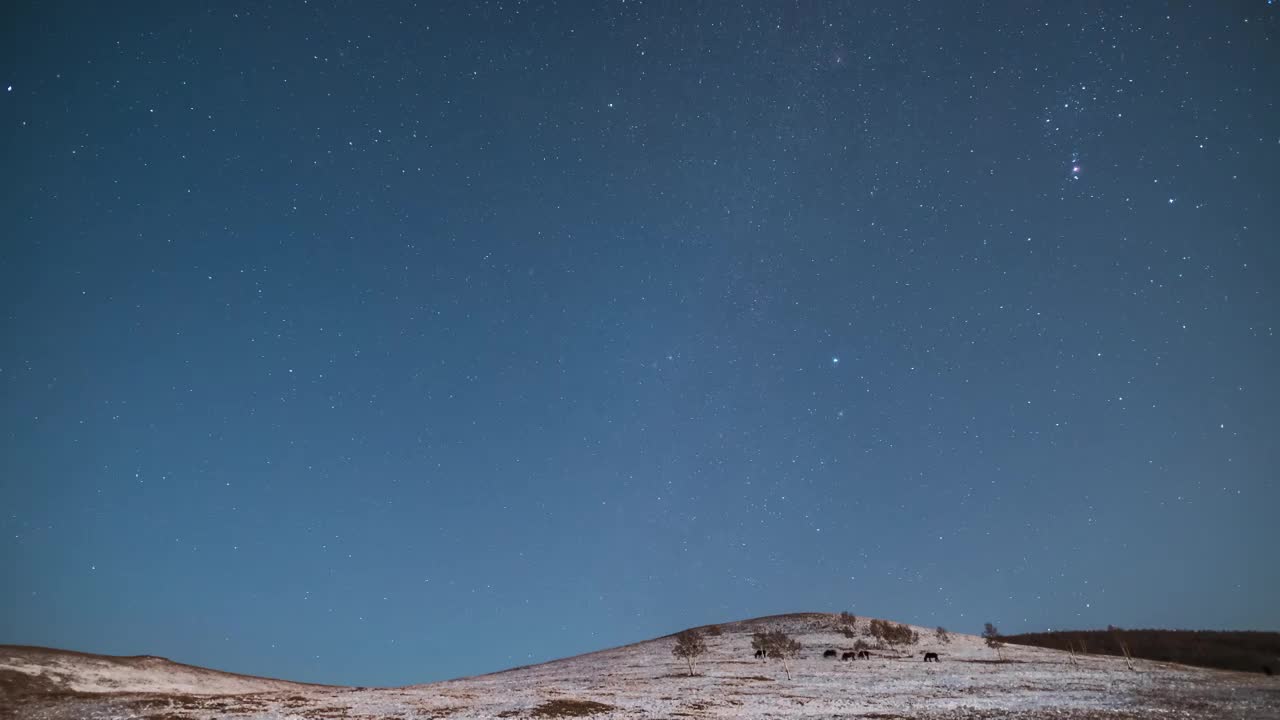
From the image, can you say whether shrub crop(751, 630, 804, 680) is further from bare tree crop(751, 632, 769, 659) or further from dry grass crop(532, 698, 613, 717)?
dry grass crop(532, 698, 613, 717)

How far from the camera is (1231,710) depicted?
36.3 m

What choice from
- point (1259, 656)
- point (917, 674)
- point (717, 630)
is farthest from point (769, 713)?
point (1259, 656)

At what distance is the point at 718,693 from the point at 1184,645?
10290cm

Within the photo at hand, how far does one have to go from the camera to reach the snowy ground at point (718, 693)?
40781 millimetres

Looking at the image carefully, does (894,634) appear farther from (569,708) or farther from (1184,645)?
(569,708)

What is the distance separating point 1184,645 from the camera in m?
110

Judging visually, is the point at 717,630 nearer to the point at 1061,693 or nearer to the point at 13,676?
the point at 1061,693

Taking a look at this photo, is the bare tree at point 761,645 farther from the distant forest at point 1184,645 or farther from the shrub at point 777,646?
the distant forest at point 1184,645

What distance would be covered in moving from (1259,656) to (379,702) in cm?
12069

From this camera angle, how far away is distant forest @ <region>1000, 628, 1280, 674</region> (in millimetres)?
96000

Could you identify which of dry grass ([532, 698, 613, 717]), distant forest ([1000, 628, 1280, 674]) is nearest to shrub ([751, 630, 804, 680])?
distant forest ([1000, 628, 1280, 674])

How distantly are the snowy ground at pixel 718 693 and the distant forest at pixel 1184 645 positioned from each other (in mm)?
31990

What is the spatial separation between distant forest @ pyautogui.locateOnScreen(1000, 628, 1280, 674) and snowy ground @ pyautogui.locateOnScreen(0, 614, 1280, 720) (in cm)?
3199

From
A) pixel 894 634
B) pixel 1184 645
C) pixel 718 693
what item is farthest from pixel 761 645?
pixel 1184 645
